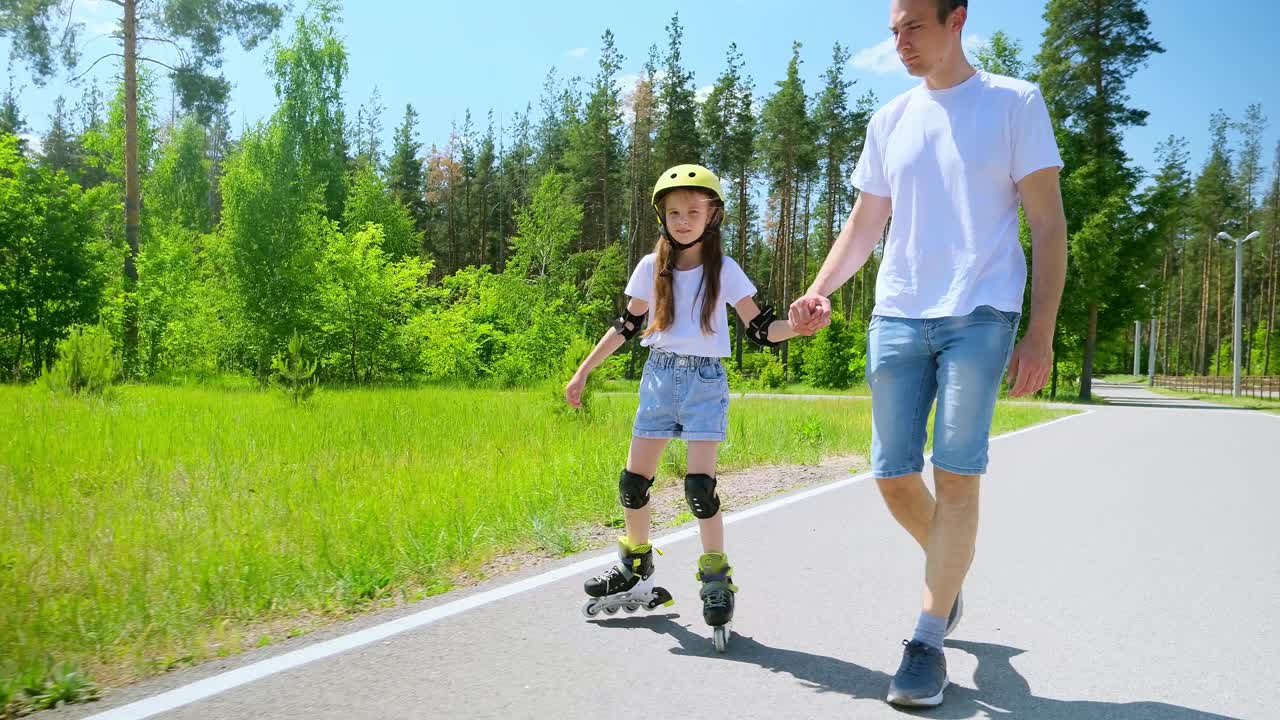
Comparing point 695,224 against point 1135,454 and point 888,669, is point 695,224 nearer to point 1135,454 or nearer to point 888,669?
point 888,669

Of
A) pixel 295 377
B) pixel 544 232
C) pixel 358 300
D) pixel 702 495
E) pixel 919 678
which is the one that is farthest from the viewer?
pixel 544 232

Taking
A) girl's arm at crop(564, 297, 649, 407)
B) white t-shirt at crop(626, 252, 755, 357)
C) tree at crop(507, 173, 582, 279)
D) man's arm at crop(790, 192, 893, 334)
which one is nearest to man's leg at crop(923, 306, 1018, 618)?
man's arm at crop(790, 192, 893, 334)

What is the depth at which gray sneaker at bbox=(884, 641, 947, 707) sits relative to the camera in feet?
9.16

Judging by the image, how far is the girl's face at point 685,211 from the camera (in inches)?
147

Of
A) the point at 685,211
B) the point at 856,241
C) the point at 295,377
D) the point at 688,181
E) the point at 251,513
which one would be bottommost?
the point at 251,513

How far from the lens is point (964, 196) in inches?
116

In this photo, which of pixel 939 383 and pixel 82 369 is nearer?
pixel 939 383

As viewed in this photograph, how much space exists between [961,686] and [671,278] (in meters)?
1.87

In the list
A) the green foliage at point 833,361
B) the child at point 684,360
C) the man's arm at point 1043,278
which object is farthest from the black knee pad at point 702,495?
the green foliage at point 833,361

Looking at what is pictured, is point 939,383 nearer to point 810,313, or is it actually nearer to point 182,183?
point 810,313

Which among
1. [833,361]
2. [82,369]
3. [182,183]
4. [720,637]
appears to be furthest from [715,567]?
[182,183]

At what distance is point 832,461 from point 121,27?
85.3ft

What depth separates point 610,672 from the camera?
3.08 metres

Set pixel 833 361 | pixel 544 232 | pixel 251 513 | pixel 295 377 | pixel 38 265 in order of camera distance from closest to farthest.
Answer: pixel 251 513
pixel 295 377
pixel 38 265
pixel 544 232
pixel 833 361
